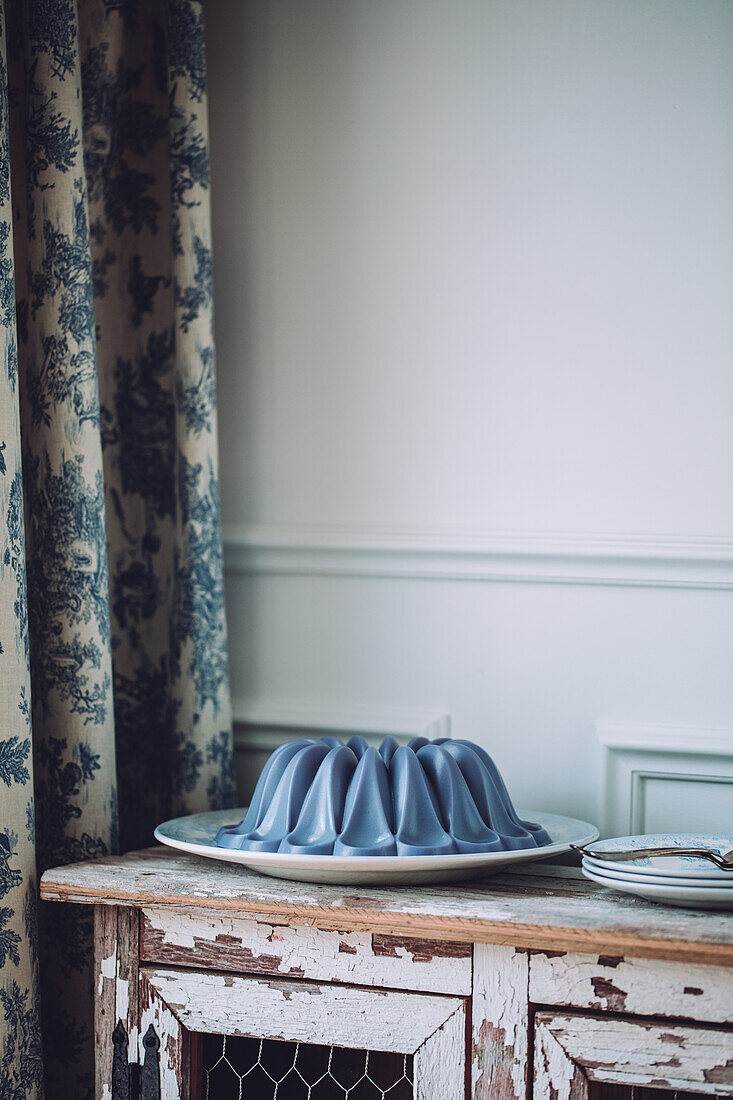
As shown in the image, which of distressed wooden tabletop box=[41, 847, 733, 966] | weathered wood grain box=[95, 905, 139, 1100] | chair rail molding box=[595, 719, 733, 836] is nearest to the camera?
distressed wooden tabletop box=[41, 847, 733, 966]

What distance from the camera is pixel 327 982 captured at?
687mm

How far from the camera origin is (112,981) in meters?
0.73

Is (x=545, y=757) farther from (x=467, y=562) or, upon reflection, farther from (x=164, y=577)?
(x=164, y=577)

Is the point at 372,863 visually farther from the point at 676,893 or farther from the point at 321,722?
the point at 321,722

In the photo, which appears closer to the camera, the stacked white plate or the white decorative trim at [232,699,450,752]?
the stacked white plate

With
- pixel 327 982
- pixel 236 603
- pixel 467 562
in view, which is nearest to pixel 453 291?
pixel 467 562

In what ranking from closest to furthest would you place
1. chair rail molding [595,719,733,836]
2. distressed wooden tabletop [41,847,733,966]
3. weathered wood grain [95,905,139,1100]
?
distressed wooden tabletop [41,847,733,966]
weathered wood grain [95,905,139,1100]
chair rail molding [595,719,733,836]

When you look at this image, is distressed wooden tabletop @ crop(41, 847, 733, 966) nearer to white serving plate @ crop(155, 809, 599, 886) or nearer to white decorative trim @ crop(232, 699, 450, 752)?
white serving plate @ crop(155, 809, 599, 886)

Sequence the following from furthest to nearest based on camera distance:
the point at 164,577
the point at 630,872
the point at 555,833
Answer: the point at 164,577
the point at 555,833
the point at 630,872

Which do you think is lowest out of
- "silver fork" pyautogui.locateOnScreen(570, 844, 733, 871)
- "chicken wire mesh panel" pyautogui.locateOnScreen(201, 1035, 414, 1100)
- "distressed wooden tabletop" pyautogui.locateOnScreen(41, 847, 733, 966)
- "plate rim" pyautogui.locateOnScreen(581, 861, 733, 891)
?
"chicken wire mesh panel" pyautogui.locateOnScreen(201, 1035, 414, 1100)

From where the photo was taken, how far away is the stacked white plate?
0.65 meters

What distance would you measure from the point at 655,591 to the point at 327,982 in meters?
0.46

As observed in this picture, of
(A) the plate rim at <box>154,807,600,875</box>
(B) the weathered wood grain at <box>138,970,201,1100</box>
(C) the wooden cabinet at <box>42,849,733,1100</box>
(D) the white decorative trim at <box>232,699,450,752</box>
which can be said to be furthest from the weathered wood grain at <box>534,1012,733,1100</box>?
(D) the white decorative trim at <box>232,699,450,752</box>

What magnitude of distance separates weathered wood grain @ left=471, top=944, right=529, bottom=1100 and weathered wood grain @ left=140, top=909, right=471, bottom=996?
0.01 metres
